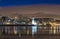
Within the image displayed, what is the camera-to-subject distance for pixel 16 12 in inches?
131

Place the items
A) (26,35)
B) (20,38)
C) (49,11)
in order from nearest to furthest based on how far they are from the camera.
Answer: (49,11)
(26,35)
(20,38)

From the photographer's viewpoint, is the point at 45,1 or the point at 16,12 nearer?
the point at 45,1

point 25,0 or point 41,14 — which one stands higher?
point 25,0

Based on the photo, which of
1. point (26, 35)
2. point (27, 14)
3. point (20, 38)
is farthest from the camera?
point (20, 38)

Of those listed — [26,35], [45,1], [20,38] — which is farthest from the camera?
[20,38]

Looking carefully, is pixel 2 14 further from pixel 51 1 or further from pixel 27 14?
pixel 51 1

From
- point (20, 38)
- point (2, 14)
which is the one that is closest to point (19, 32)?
point (20, 38)

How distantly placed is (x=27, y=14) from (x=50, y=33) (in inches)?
109

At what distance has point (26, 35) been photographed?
18.7 feet

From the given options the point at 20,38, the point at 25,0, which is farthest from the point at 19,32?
the point at 25,0

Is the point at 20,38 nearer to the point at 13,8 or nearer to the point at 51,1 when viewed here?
the point at 13,8

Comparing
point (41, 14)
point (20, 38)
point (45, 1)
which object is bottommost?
point (20, 38)

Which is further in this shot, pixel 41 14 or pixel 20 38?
pixel 20 38

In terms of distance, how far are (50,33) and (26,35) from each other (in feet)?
3.06
